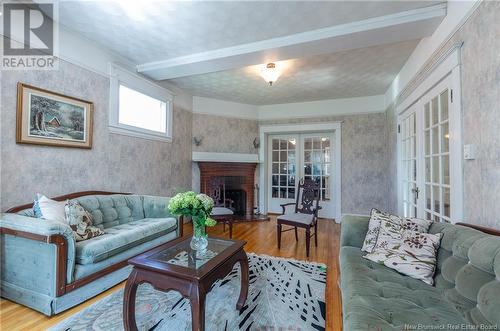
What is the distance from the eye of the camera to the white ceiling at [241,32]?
2133 mm

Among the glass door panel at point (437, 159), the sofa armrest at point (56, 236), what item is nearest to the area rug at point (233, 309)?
the sofa armrest at point (56, 236)

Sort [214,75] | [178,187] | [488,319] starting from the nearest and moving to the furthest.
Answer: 1. [488,319]
2. [214,75]
3. [178,187]

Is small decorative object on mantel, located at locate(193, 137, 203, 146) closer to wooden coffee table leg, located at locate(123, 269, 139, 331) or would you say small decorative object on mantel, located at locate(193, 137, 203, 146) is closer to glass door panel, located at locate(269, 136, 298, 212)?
glass door panel, located at locate(269, 136, 298, 212)

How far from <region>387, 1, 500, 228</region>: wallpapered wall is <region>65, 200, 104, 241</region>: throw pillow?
322 centimetres

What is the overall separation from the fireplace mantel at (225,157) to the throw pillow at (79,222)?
259cm

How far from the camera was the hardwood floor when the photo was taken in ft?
5.55

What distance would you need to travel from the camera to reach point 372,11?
84.6 inches

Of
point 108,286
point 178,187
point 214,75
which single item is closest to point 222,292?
point 108,286

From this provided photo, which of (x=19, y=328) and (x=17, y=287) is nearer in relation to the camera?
(x=19, y=328)

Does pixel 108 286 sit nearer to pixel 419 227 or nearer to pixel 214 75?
pixel 419 227

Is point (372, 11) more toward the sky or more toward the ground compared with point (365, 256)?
more toward the sky

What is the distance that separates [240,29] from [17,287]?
3125 mm

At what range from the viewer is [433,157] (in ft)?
7.99

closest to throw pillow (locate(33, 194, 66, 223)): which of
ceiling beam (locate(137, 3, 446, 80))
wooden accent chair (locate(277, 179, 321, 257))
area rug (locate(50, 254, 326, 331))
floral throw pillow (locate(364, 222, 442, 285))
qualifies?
area rug (locate(50, 254, 326, 331))
